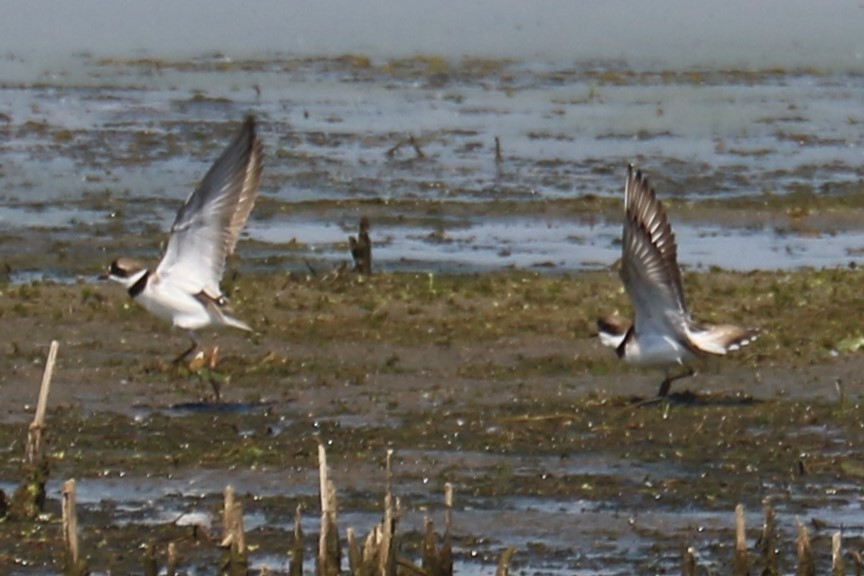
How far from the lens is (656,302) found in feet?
42.8

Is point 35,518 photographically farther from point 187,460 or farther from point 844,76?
point 844,76

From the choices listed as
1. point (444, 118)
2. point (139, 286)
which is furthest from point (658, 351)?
point (444, 118)

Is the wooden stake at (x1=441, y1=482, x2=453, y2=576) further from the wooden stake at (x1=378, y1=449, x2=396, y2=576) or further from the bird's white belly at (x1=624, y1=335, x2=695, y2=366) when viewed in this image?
the bird's white belly at (x1=624, y1=335, x2=695, y2=366)

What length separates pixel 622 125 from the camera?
91.0ft

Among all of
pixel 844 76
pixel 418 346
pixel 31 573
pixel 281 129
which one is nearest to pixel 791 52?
pixel 844 76

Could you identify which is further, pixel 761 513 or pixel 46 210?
pixel 46 210

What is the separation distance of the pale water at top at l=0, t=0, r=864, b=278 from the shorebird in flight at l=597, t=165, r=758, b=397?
16.5 feet

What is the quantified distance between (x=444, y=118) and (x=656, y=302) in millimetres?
15310

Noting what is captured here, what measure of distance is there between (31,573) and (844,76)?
84.6ft

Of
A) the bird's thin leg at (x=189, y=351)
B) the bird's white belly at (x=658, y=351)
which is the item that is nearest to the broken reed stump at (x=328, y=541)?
Answer: the bird's white belly at (x=658, y=351)

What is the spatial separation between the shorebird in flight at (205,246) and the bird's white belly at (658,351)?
2362mm

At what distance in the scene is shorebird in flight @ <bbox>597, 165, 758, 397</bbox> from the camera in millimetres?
12617

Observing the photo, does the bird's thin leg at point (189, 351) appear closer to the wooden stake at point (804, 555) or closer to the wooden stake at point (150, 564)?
the wooden stake at point (150, 564)

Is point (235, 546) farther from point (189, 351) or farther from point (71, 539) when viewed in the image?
point (189, 351)
